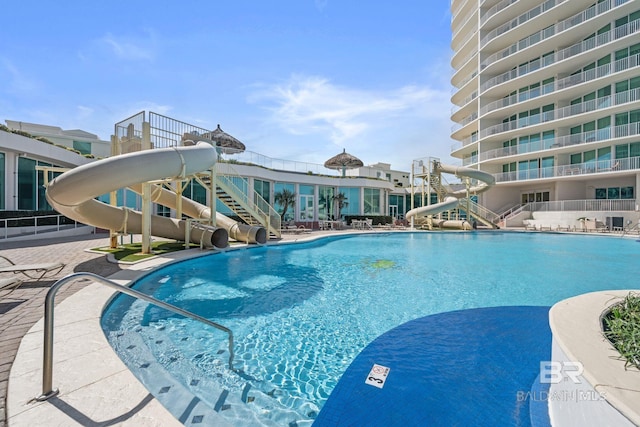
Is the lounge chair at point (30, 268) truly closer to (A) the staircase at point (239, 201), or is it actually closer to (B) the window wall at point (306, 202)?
(A) the staircase at point (239, 201)

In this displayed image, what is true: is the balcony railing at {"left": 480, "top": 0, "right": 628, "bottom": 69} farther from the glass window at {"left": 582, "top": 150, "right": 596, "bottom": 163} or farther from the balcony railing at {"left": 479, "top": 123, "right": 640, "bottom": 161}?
the glass window at {"left": 582, "top": 150, "right": 596, "bottom": 163}

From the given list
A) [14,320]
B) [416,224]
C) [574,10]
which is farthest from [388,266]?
[574,10]

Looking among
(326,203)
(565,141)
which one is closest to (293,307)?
(326,203)

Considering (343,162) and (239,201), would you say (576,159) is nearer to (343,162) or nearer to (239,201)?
(343,162)

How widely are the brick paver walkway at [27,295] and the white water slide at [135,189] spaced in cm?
149

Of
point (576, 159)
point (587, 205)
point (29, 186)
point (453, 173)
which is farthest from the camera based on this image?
point (576, 159)

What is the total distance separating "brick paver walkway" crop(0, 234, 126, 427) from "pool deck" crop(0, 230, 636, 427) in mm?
11

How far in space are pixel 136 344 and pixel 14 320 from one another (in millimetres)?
1771

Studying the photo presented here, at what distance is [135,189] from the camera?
1233 cm

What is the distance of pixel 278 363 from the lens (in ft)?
12.8

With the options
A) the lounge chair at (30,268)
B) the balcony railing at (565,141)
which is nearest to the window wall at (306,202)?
the balcony railing at (565,141)

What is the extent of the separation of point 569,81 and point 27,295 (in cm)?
3841

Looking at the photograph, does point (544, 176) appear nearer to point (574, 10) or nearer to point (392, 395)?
point (574, 10)

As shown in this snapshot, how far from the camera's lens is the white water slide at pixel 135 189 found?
6.93m
